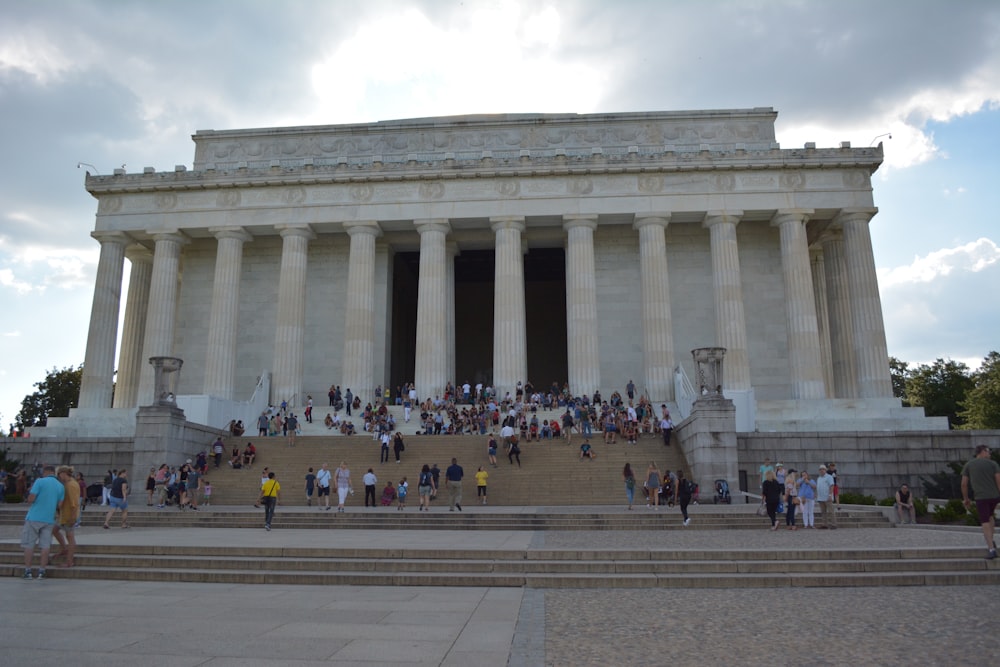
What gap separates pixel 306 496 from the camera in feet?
90.3

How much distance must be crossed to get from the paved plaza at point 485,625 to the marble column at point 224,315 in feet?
99.1

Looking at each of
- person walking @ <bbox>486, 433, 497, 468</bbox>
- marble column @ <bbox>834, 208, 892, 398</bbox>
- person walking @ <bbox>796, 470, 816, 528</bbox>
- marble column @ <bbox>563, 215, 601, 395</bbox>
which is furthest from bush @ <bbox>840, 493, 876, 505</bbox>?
marble column @ <bbox>563, 215, 601, 395</bbox>

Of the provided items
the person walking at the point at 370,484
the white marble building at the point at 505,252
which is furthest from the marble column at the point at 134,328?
the person walking at the point at 370,484

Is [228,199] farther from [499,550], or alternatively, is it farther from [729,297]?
[499,550]

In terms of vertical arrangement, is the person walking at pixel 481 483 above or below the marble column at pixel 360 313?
below

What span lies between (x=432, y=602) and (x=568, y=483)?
18.2m

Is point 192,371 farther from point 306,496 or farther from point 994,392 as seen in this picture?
point 994,392

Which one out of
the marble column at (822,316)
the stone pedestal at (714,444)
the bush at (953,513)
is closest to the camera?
the bush at (953,513)

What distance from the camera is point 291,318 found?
42594 mm

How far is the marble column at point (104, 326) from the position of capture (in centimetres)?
4209

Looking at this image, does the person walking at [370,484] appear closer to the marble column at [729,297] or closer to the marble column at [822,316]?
the marble column at [729,297]

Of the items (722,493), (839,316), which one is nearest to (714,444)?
(722,493)

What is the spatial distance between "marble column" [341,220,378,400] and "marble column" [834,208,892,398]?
2361 centimetres

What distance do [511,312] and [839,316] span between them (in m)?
19.3
